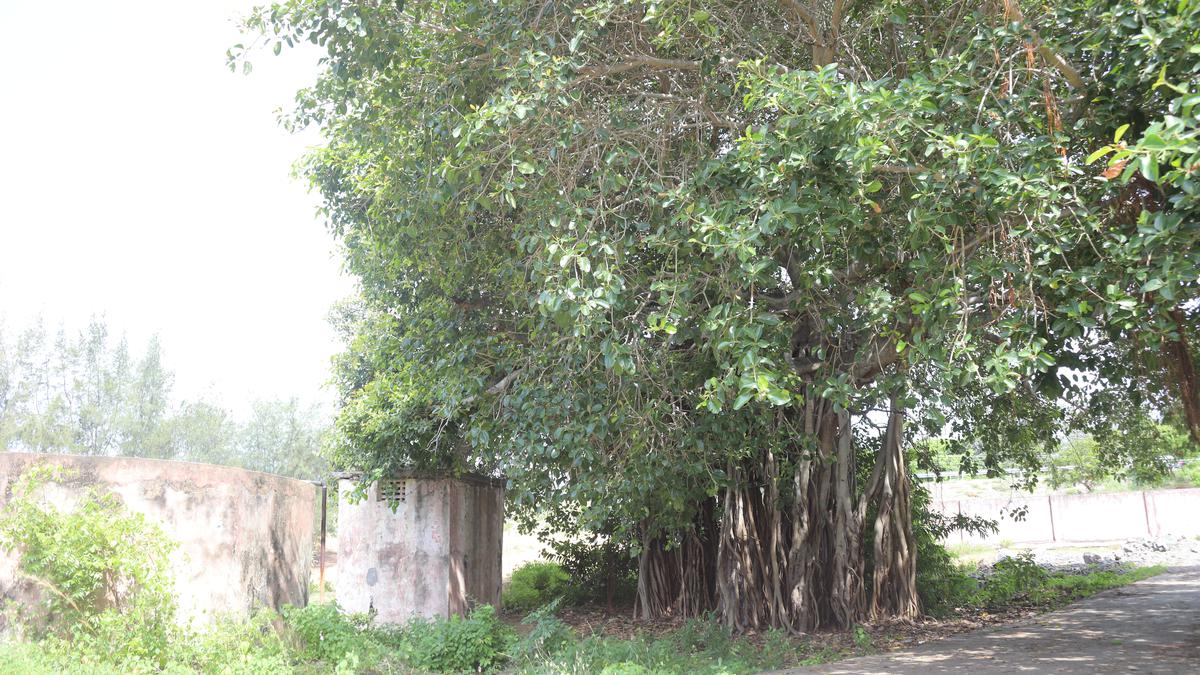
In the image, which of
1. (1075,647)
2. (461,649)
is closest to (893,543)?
(1075,647)

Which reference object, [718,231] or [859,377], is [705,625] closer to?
[859,377]

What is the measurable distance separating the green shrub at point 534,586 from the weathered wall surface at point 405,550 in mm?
2946

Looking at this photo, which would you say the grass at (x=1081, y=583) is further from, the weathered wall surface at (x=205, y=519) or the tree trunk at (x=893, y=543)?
the weathered wall surface at (x=205, y=519)

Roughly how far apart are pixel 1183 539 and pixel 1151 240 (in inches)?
846

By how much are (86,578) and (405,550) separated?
21.0 feet

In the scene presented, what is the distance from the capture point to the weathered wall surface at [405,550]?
13055 millimetres

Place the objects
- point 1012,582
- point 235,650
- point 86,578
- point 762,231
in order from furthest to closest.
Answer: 1. point 1012,582
2. point 235,650
3. point 86,578
4. point 762,231

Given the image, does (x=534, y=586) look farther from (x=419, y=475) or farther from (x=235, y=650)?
(x=235, y=650)

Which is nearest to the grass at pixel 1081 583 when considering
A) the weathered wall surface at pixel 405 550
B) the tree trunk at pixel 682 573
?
the tree trunk at pixel 682 573

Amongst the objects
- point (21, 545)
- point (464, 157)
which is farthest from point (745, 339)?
point (21, 545)

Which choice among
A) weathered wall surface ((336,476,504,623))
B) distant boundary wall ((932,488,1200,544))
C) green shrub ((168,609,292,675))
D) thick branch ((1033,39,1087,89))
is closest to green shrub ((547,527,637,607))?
weathered wall surface ((336,476,504,623))

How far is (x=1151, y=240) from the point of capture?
14.6ft

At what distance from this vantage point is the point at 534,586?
17344 mm

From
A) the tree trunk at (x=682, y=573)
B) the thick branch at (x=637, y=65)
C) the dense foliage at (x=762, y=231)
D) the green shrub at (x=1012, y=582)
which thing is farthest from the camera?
the green shrub at (x=1012, y=582)
